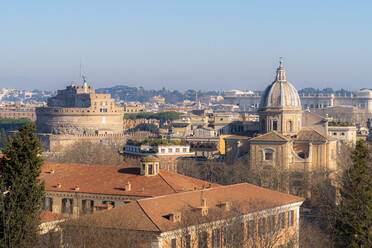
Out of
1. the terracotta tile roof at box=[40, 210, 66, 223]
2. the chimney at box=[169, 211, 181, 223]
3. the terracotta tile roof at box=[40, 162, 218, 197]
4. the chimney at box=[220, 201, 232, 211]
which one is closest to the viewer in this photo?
the chimney at box=[169, 211, 181, 223]

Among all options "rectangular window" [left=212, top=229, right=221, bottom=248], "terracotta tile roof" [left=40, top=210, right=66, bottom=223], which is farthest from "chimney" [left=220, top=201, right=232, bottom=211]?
"terracotta tile roof" [left=40, top=210, right=66, bottom=223]

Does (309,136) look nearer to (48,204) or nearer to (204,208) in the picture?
(48,204)

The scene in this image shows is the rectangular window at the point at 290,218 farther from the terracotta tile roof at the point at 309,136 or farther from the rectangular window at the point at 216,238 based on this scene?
the terracotta tile roof at the point at 309,136

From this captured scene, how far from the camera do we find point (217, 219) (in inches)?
1432

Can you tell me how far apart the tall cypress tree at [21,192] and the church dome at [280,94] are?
1551 inches

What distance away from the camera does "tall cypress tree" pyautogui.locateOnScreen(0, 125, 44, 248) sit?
1299 inches

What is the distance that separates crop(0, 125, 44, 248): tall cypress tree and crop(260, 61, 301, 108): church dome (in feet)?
129

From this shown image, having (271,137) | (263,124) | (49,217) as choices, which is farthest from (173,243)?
(263,124)

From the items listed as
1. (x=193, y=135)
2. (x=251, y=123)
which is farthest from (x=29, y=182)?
(x=193, y=135)

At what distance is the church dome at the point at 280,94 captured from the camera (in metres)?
73.6

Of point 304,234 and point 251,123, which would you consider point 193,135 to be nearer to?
point 251,123

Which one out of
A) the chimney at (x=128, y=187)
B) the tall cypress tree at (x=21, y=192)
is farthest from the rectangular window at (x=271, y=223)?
the tall cypress tree at (x=21, y=192)

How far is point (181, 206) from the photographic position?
38.6m

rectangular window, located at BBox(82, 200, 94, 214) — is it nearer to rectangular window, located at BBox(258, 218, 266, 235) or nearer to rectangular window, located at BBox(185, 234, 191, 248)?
rectangular window, located at BBox(258, 218, 266, 235)
